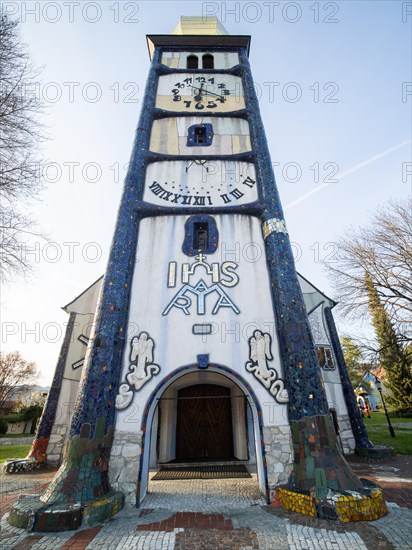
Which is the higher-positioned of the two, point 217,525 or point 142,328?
point 142,328

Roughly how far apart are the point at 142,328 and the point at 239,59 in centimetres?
1476

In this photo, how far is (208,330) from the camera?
7.70 meters

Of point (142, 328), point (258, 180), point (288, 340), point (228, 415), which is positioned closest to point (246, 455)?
point (228, 415)

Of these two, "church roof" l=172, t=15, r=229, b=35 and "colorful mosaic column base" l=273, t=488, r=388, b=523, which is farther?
"church roof" l=172, t=15, r=229, b=35

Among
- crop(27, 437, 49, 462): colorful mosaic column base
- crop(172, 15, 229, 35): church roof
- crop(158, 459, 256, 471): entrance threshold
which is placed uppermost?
crop(172, 15, 229, 35): church roof

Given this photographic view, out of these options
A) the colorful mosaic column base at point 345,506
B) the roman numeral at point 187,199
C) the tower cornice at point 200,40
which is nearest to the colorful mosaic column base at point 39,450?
the colorful mosaic column base at point 345,506

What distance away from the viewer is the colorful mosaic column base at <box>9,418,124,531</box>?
5086 millimetres

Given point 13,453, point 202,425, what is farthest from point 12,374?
point 202,425

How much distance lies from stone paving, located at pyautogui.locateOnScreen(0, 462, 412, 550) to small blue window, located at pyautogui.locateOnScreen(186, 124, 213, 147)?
11007 mm

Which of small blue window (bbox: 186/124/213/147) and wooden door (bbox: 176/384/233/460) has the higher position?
small blue window (bbox: 186/124/213/147)

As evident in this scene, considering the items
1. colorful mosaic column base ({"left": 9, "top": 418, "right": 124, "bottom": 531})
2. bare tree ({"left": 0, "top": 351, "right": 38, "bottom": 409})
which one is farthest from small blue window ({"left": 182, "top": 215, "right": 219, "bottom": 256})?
bare tree ({"left": 0, "top": 351, "right": 38, "bottom": 409})

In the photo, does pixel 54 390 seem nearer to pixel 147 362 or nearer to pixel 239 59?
pixel 147 362

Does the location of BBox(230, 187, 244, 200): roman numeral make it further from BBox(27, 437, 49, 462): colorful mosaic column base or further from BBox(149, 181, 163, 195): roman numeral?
BBox(27, 437, 49, 462): colorful mosaic column base

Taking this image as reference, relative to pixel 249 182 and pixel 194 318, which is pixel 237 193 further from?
pixel 194 318
